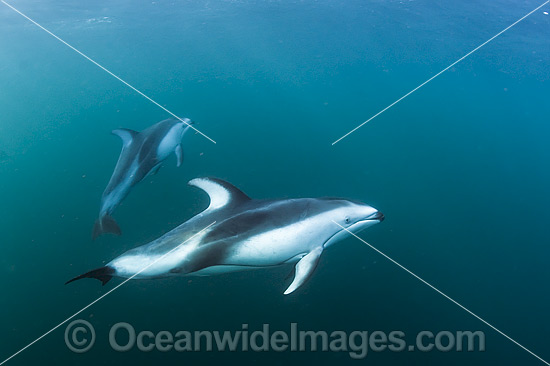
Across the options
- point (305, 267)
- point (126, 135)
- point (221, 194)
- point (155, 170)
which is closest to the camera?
point (305, 267)

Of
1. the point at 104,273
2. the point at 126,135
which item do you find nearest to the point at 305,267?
the point at 104,273

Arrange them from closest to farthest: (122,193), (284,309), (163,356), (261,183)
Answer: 1. (163,356)
2. (284,309)
3. (122,193)
4. (261,183)

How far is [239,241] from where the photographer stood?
376 centimetres

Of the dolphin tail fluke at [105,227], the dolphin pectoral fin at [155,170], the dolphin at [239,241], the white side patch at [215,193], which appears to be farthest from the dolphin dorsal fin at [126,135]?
the dolphin at [239,241]

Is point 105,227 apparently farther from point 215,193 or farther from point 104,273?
point 215,193

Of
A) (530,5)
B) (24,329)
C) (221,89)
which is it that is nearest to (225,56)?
(221,89)

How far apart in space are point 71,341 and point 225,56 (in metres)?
6.28

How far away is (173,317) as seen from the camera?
4.07 metres

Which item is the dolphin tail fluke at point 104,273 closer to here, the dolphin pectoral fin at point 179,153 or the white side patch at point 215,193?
the white side patch at point 215,193

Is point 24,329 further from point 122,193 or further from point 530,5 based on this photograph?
point 530,5

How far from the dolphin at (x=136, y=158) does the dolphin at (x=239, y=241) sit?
3.02 feet

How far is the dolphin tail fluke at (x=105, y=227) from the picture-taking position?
446 centimetres

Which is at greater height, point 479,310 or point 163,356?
point 163,356

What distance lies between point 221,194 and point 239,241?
65cm
